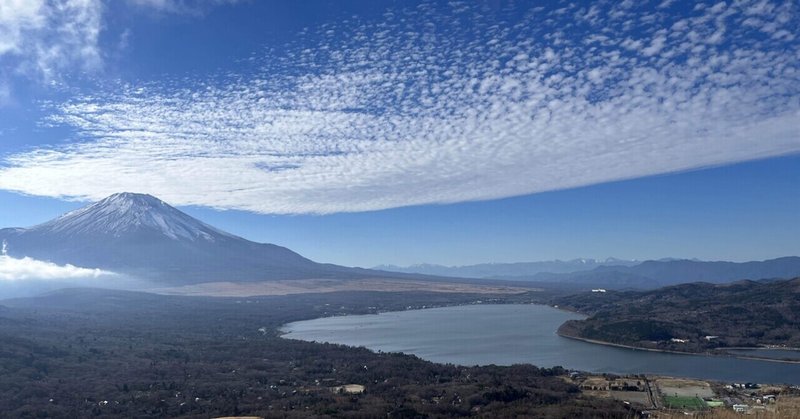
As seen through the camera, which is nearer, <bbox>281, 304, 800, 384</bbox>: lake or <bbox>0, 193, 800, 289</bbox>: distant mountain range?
<bbox>281, 304, 800, 384</bbox>: lake

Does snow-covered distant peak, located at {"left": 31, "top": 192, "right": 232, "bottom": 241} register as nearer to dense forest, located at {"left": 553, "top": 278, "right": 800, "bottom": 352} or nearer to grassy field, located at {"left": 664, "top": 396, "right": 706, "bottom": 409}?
dense forest, located at {"left": 553, "top": 278, "right": 800, "bottom": 352}

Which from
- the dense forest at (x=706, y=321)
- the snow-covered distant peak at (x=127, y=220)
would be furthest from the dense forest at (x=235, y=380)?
the snow-covered distant peak at (x=127, y=220)

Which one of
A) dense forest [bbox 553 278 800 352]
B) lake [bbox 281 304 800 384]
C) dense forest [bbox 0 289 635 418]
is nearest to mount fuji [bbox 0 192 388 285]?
lake [bbox 281 304 800 384]

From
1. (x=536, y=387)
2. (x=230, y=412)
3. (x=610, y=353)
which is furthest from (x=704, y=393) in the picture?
(x=230, y=412)

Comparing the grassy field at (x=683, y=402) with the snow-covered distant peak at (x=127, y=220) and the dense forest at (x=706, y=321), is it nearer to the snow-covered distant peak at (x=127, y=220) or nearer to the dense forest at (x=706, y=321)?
the dense forest at (x=706, y=321)

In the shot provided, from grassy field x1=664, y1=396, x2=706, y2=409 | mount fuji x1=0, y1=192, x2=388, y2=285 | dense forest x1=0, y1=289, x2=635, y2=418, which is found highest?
mount fuji x1=0, y1=192, x2=388, y2=285

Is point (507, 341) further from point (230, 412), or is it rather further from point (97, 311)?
point (97, 311)
